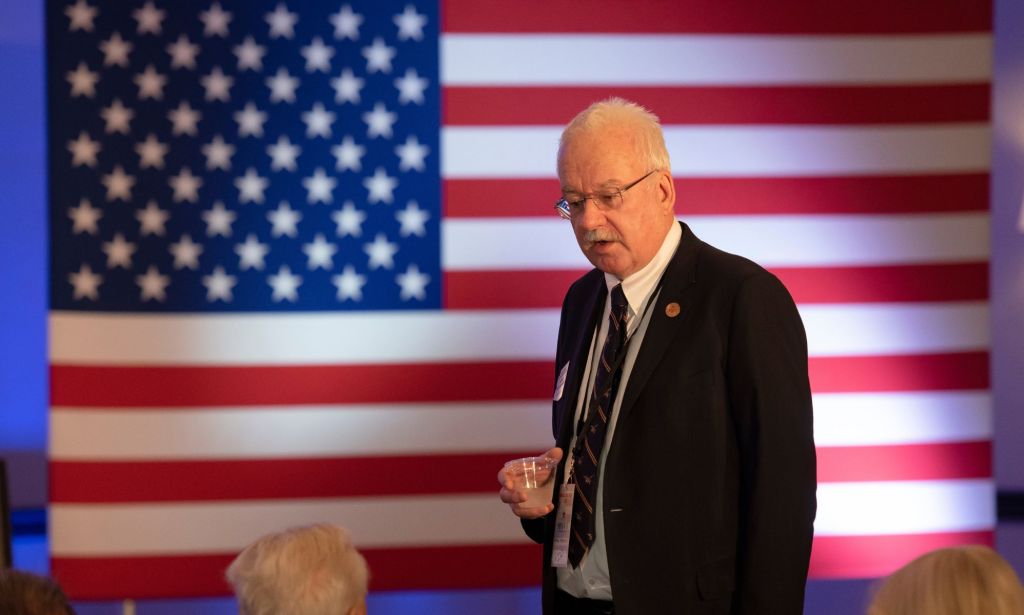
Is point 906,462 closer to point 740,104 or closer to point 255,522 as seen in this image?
point 740,104

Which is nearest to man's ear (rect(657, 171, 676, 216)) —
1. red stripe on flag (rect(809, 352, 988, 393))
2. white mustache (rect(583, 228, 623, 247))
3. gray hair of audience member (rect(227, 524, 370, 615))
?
white mustache (rect(583, 228, 623, 247))

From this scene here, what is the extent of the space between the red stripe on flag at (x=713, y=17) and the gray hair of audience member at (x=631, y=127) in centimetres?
122

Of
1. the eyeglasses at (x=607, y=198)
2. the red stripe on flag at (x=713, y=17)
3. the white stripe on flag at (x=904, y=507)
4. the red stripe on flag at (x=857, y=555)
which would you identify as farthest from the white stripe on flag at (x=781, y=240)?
the eyeglasses at (x=607, y=198)

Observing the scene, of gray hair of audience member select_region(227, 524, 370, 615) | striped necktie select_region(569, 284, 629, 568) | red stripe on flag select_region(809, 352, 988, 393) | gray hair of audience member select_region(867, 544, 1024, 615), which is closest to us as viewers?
gray hair of audience member select_region(867, 544, 1024, 615)

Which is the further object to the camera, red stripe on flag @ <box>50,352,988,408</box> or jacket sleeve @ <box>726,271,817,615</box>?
red stripe on flag @ <box>50,352,988,408</box>

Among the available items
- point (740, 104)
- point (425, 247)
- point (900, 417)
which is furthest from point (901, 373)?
point (425, 247)

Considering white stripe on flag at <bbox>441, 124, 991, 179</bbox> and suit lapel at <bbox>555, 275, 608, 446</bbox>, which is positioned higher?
white stripe on flag at <bbox>441, 124, 991, 179</bbox>

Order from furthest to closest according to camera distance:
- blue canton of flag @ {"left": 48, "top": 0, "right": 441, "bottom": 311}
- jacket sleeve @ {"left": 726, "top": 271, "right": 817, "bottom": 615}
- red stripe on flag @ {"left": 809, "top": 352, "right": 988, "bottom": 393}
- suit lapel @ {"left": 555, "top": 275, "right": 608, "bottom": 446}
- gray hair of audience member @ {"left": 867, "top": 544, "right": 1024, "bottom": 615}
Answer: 1. red stripe on flag @ {"left": 809, "top": 352, "right": 988, "bottom": 393}
2. blue canton of flag @ {"left": 48, "top": 0, "right": 441, "bottom": 311}
3. suit lapel @ {"left": 555, "top": 275, "right": 608, "bottom": 446}
4. jacket sleeve @ {"left": 726, "top": 271, "right": 817, "bottom": 615}
5. gray hair of audience member @ {"left": 867, "top": 544, "right": 1024, "bottom": 615}

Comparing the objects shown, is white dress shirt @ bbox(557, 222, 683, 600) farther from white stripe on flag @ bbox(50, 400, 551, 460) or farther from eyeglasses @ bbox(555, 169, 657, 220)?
white stripe on flag @ bbox(50, 400, 551, 460)

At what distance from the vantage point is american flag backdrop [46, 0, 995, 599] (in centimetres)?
298

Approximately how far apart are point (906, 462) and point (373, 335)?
160 centimetres

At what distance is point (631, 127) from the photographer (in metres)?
1.88

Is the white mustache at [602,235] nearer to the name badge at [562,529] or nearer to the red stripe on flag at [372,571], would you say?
the name badge at [562,529]

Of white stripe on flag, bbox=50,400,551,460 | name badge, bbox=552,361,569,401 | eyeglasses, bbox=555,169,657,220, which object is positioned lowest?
white stripe on flag, bbox=50,400,551,460
